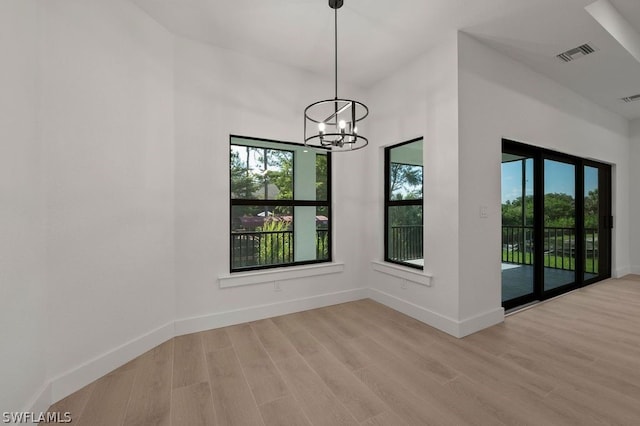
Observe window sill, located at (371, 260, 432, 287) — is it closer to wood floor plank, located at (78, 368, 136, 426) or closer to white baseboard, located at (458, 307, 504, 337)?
white baseboard, located at (458, 307, 504, 337)

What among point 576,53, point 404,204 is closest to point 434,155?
point 404,204

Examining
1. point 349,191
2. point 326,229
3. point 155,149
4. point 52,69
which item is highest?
point 52,69

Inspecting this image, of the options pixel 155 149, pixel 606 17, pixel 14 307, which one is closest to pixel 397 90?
pixel 606 17

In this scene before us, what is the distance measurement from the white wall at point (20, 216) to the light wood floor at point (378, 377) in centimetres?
42

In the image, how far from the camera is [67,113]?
1906 millimetres

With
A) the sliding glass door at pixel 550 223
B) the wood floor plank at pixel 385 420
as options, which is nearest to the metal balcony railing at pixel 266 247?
the wood floor plank at pixel 385 420

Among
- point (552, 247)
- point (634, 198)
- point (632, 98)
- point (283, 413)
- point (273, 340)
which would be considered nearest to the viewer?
point (283, 413)

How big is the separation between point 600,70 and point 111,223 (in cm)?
556

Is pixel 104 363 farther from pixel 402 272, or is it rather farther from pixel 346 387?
pixel 402 272

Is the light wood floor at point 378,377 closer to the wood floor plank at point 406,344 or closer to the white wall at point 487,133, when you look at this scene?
the wood floor plank at point 406,344

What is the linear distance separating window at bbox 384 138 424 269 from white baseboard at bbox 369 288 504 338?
0.49 meters

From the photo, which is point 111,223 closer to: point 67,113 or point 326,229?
point 67,113

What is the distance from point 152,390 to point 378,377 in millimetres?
1592

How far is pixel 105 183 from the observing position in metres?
2.14
